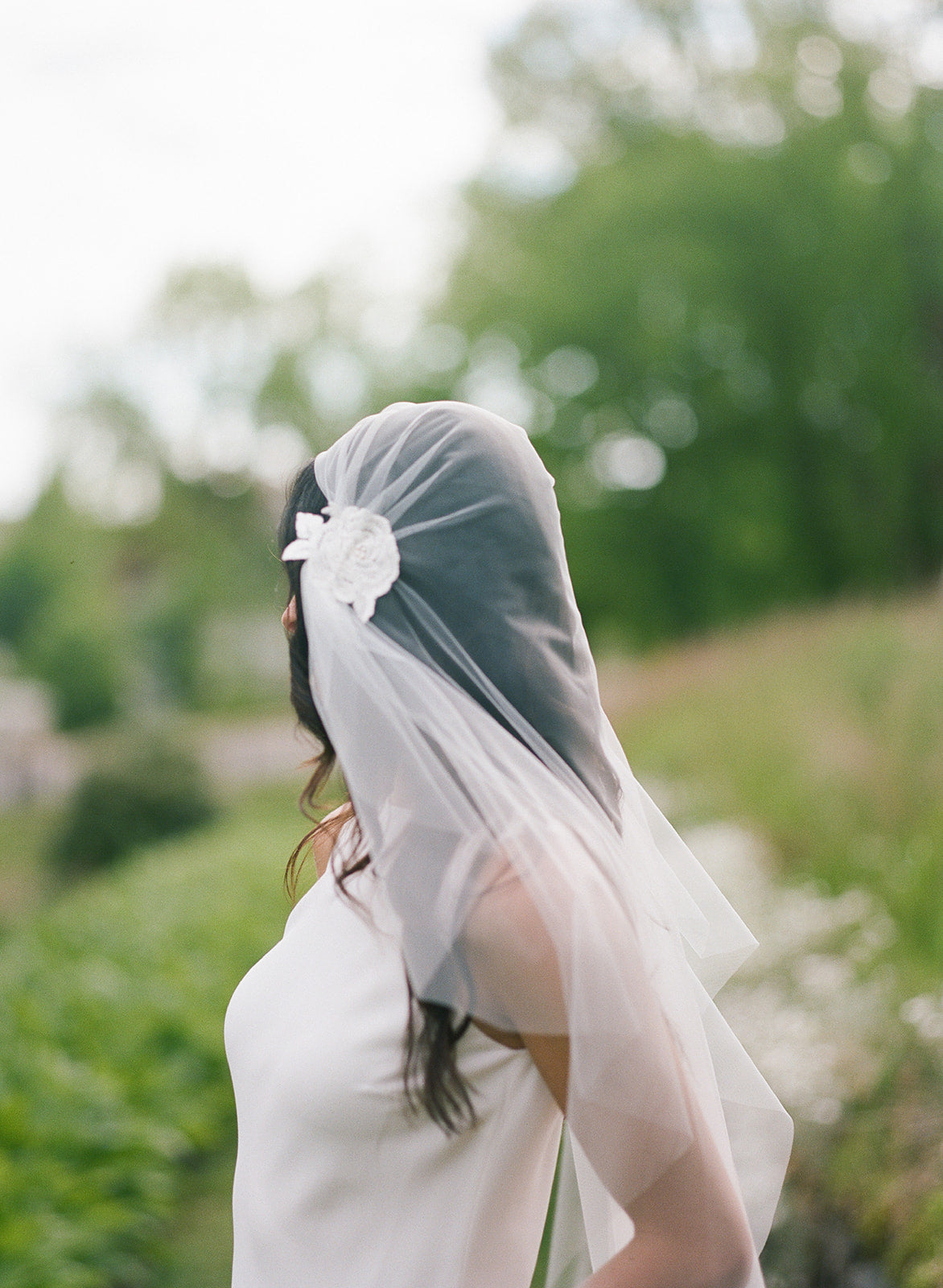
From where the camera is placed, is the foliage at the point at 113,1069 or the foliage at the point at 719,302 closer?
the foliage at the point at 113,1069

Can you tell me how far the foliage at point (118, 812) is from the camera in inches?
599

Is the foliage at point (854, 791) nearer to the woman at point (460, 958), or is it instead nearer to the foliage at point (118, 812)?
the woman at point (460, 958)

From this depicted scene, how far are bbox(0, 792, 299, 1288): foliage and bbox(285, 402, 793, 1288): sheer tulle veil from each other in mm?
2827

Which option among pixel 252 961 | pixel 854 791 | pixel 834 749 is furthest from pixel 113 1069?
pixel 834 749

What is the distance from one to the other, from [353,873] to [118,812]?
1450 centimetres

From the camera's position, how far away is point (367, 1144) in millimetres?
1499

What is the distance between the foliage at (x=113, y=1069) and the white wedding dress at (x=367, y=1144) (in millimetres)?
2391

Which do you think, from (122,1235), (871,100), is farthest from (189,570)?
(122,1235)

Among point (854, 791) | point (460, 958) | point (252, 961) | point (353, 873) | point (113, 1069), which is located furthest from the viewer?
point (252, 961)

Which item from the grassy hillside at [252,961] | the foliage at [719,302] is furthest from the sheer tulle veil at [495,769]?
the foliage at [719,302]

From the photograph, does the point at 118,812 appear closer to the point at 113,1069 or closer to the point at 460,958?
the point at 113,1069

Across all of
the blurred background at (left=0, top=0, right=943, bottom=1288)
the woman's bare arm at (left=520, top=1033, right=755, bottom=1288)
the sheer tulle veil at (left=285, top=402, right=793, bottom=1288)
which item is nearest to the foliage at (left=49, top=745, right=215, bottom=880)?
the blurred background at (left=0, top=0, right=943, bottom=1288)

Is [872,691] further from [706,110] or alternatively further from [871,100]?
[706,110]

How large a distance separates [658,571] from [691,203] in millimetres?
7552
